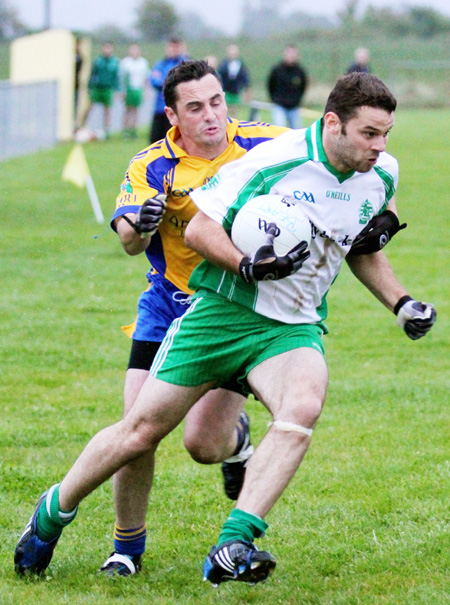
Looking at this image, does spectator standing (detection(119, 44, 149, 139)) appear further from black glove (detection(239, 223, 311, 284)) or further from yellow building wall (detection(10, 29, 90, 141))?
black glove (detection(239, 223, 311, 284))

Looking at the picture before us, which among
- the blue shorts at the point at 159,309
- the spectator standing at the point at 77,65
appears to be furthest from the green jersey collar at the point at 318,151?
the spectator standing at the point at 77,65

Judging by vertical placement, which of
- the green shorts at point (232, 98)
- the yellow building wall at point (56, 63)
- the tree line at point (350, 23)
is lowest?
the tree line at point (350, 23)

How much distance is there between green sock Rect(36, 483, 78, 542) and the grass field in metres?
0.21

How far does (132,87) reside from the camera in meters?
28.9

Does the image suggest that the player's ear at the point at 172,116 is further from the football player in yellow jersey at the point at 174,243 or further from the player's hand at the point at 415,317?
the player's hand at the point at 415,317

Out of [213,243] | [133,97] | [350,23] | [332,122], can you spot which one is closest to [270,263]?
[213,243]

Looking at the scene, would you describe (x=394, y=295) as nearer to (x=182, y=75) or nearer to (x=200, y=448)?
(x=200, y=448)

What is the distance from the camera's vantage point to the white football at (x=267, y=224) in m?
3.97

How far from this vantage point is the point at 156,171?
4.71 m

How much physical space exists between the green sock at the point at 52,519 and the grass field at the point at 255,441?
21cm

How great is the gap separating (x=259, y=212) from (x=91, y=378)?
4.03 metres

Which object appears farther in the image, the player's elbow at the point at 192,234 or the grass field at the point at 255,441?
the grass field at the point at 255,441

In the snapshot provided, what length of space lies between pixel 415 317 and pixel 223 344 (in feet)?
2.73

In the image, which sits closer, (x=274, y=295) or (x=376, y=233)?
(x=274, y=295)
